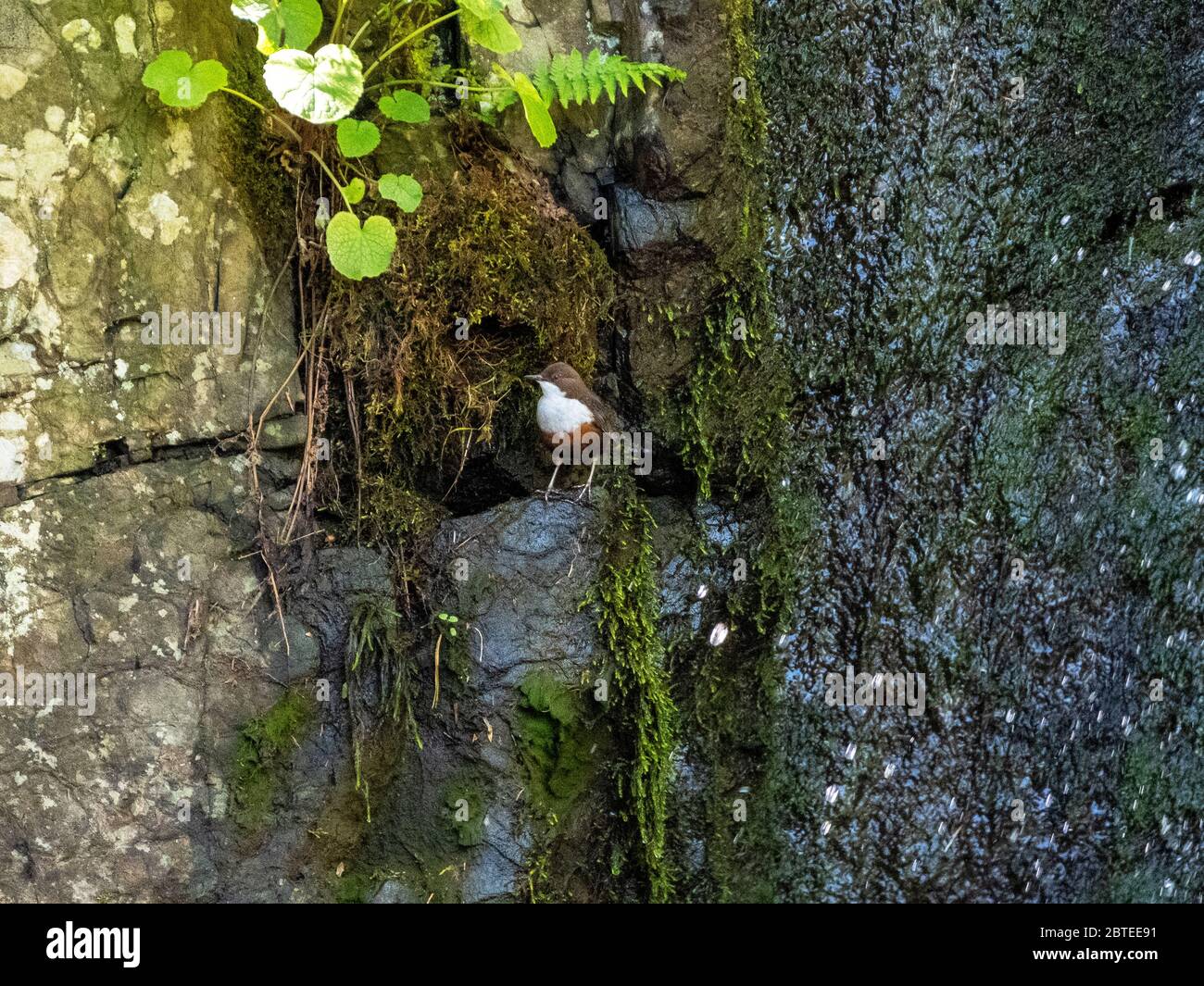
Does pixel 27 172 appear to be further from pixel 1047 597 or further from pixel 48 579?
pixel 1047 597

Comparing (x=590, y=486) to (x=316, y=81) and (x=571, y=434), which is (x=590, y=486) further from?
(x=316, y=81)

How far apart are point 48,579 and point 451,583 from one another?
4.46 feet

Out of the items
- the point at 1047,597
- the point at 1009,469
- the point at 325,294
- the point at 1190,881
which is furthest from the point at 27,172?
the point at 1190,881

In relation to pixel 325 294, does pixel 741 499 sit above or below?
below

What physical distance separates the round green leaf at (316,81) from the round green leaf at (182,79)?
380mm

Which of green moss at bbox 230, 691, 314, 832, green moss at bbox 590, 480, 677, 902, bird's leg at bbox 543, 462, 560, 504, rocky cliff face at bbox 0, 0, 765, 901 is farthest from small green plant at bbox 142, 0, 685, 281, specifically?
green moss at bbox 230, 691, 314, 832

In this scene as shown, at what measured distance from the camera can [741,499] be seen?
4461 millimetres

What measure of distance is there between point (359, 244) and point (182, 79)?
766mm

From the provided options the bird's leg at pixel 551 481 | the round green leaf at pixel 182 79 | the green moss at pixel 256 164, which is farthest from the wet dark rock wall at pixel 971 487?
the round green leaf at pixel 182 79

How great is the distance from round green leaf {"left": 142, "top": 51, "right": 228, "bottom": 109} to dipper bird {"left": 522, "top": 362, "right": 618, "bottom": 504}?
1.46 metres

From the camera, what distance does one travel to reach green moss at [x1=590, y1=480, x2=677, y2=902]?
420 centimetres

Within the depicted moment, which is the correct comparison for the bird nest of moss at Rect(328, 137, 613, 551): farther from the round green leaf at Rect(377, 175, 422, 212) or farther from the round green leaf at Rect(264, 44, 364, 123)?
the round green leaf at Rect(264, 44, 364, 123)

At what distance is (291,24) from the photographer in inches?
139

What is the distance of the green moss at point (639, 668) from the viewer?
13.8ft
